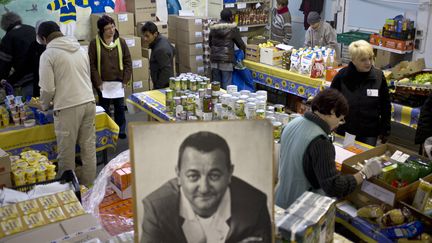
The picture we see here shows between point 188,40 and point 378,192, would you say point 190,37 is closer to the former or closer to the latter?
point 188,40

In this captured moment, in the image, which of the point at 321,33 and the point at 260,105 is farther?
the point at 321,33

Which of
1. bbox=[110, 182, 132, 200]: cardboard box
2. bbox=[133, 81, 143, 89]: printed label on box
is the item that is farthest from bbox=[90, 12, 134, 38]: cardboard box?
bbox=[110, 182, 132, 200]: cardboard box

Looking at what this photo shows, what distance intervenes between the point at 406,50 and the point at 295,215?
530 centimetres

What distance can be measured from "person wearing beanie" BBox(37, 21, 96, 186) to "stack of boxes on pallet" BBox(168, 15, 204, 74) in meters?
3.08

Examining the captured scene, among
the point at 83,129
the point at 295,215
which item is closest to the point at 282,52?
the point at 83,129

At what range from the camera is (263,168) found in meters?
1.34

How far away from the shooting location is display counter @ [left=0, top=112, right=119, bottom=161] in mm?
3951

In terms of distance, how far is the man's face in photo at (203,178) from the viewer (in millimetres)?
1301

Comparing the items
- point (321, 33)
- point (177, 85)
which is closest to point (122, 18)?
point (177, 85)

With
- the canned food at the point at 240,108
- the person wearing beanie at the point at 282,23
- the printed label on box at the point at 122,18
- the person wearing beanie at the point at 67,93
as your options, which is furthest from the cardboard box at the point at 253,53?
the person wearing beanie at the point at 67,93

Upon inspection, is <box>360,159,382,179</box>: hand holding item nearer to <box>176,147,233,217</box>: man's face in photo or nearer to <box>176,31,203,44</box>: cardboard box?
<box>176,147,233,217</box>: man's face in photo

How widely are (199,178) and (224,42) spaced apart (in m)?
5.01

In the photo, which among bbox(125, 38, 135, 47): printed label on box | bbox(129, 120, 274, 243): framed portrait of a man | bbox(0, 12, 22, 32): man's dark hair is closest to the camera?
bbox(129, 120, 274, 243): framed portrait of a man

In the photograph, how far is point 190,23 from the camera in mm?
6707
